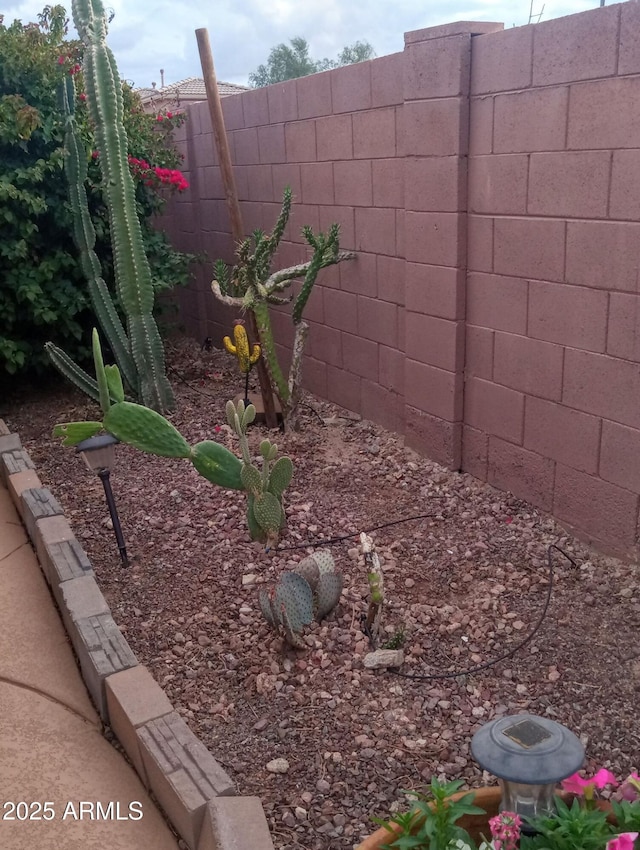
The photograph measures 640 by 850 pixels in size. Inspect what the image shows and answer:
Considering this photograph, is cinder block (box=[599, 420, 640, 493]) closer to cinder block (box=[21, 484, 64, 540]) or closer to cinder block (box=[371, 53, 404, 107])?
cinder block (box=[371, 53, 404, 107])

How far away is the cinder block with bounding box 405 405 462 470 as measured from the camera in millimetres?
4066

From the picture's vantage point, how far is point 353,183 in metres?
4.66

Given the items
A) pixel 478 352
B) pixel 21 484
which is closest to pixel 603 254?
pixel 478 352

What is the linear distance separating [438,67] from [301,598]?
238 centimetres

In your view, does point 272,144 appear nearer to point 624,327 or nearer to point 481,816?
point 624,327

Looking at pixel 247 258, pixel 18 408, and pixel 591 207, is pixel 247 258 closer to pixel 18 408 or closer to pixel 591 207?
pixel 591 207

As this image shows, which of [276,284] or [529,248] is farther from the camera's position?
[276,284]

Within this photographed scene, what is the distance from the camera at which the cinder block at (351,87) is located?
14.4ft

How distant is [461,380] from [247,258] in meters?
1.34

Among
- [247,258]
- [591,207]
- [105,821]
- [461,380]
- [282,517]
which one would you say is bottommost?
[105,821]

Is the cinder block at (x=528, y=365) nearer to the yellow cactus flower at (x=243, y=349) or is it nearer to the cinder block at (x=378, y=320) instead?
the cinder block at (x=378, y=320)

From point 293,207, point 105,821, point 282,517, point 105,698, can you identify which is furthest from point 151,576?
point 293,207

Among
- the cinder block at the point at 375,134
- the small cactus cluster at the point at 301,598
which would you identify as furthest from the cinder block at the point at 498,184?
the small cactus cluster at the point at 301,598

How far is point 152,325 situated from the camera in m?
5.19
